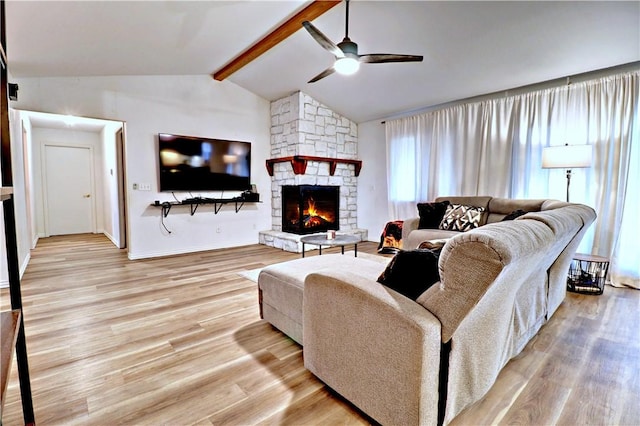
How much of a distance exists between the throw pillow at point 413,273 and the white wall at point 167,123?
14.6 ft

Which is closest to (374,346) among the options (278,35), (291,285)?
(291,285)

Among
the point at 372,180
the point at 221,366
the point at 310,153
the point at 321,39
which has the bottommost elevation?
the point at 221,366

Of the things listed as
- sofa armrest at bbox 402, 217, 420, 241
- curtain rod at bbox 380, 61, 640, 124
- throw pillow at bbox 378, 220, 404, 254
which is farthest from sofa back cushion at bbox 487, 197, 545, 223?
curtain rod at bbox 380, 61, 640, 124

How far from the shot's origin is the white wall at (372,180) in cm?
595

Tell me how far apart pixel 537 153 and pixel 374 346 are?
3893 millimetres

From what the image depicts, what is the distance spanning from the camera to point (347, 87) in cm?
494

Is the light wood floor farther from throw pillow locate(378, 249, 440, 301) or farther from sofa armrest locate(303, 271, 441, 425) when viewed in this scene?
throw pillow locate(378, 249, 440, 301)

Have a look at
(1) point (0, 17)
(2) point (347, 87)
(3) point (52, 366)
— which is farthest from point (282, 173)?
(1) point (0, 17)

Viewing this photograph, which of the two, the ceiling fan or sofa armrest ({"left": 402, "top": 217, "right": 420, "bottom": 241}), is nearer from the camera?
the ceiling fan

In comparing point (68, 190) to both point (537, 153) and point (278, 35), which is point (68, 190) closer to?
point (278, 35)

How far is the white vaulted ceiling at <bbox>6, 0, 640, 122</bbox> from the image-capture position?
278 centimetres

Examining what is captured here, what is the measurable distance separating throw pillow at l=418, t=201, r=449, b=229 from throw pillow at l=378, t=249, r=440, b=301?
10.1 feet

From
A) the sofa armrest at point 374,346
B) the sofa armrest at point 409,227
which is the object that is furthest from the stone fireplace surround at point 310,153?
the sofa armrest at point 374,346

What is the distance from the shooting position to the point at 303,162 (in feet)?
17.7
